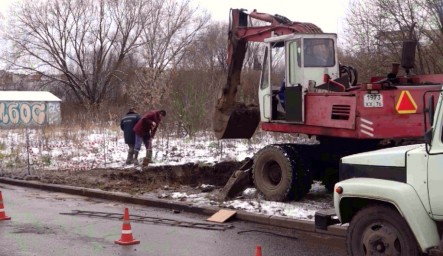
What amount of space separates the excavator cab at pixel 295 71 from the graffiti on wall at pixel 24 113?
29570mm

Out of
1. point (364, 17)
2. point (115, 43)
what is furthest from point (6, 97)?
point (364, 17)

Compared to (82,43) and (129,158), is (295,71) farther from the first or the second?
(82,43)

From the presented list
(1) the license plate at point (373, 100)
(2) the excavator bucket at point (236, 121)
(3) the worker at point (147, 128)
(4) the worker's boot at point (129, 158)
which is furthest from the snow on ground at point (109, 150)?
(1) the license plate at point (373, 100)

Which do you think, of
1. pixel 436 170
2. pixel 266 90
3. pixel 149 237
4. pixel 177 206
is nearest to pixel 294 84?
pixel 266 90

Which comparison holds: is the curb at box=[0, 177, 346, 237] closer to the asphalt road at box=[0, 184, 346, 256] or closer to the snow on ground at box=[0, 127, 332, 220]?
the asphalt road at box=[0, 184, 346, 256]

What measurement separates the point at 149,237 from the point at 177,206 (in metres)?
2.45

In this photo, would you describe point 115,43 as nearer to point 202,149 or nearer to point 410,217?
point 202,149

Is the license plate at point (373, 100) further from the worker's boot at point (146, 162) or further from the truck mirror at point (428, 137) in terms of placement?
the worker's boot at point (146, 162)

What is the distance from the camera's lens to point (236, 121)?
40.3ft

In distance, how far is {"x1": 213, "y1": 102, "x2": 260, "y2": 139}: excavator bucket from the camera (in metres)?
12.2

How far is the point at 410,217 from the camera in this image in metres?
5.07

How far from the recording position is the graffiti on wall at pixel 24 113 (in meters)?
38.3

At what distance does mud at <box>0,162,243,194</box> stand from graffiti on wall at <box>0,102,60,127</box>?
23638 millimetres

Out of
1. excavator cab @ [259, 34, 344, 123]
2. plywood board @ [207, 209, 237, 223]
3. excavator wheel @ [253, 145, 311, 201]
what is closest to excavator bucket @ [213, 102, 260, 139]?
excavator cab @ [259, 34, 344, 123]
